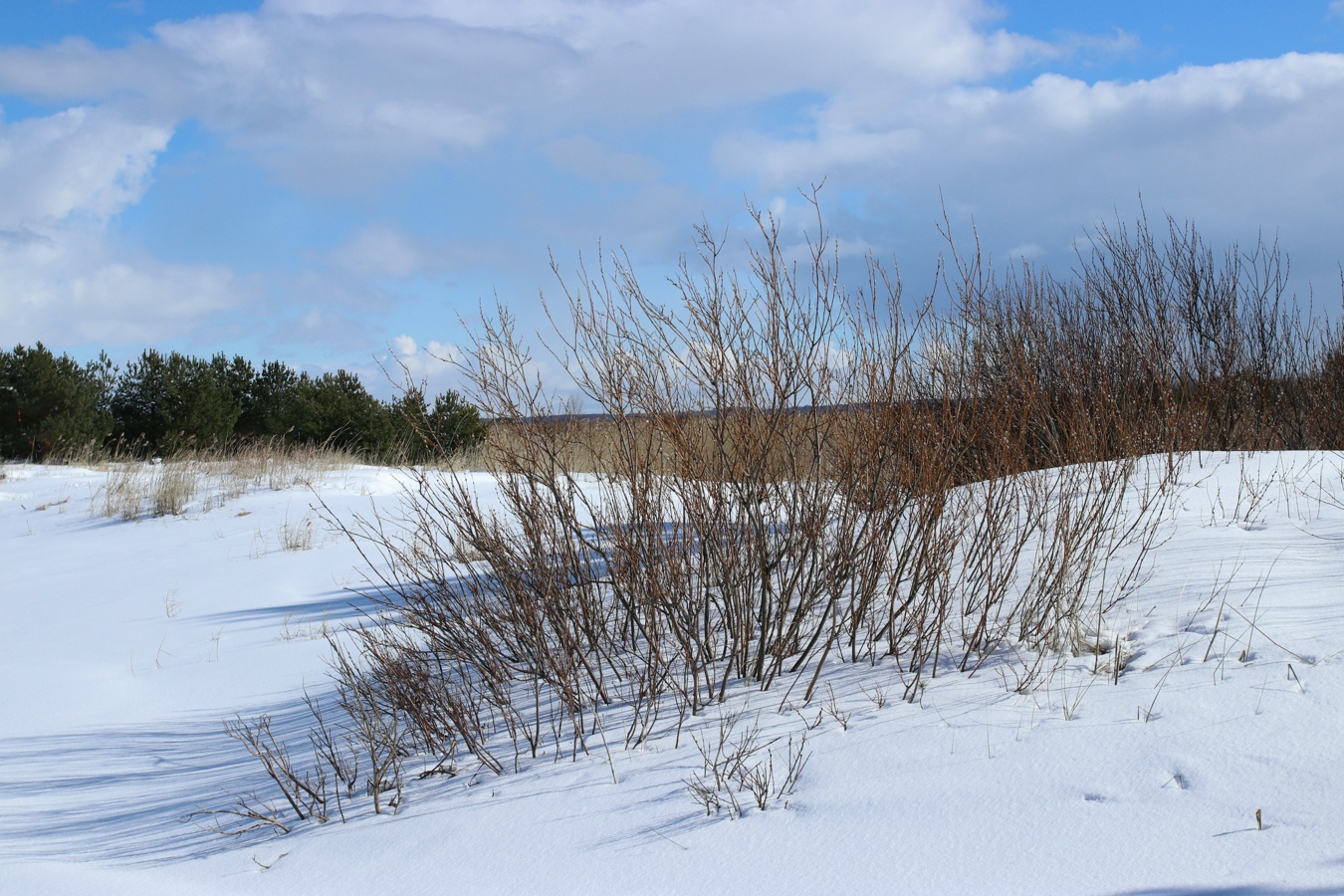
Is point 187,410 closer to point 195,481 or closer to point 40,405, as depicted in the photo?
point 40,405

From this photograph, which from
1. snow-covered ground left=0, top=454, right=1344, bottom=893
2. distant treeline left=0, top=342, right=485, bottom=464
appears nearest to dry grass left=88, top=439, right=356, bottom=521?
distant treeline left=0, top=342, right=485, bottom=464

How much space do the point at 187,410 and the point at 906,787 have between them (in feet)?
62.6

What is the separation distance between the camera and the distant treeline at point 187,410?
17.3 metres

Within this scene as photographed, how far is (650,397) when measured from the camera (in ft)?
12.5

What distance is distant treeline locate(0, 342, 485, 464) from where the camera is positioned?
17.3 metres

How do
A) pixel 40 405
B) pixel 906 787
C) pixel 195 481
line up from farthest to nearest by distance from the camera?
pixel 40 405, pixel 195 481, pixel 906 787

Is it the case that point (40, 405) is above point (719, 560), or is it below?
above

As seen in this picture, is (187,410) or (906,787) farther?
(187,410)

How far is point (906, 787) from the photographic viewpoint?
278cm

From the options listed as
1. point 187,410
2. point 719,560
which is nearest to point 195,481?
point 187,410

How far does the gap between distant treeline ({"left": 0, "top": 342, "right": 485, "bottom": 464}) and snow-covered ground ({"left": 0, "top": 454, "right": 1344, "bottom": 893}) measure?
42.6 ft

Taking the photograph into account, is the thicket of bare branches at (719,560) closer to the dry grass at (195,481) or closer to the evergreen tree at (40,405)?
the dry grass at (195,481)

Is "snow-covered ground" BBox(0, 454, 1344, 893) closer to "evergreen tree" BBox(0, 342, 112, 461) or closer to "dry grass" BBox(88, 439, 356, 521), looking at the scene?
"dry grass" BBox(88, 439, 356, 521)

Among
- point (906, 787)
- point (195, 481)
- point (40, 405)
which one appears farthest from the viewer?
point (40, 405)
